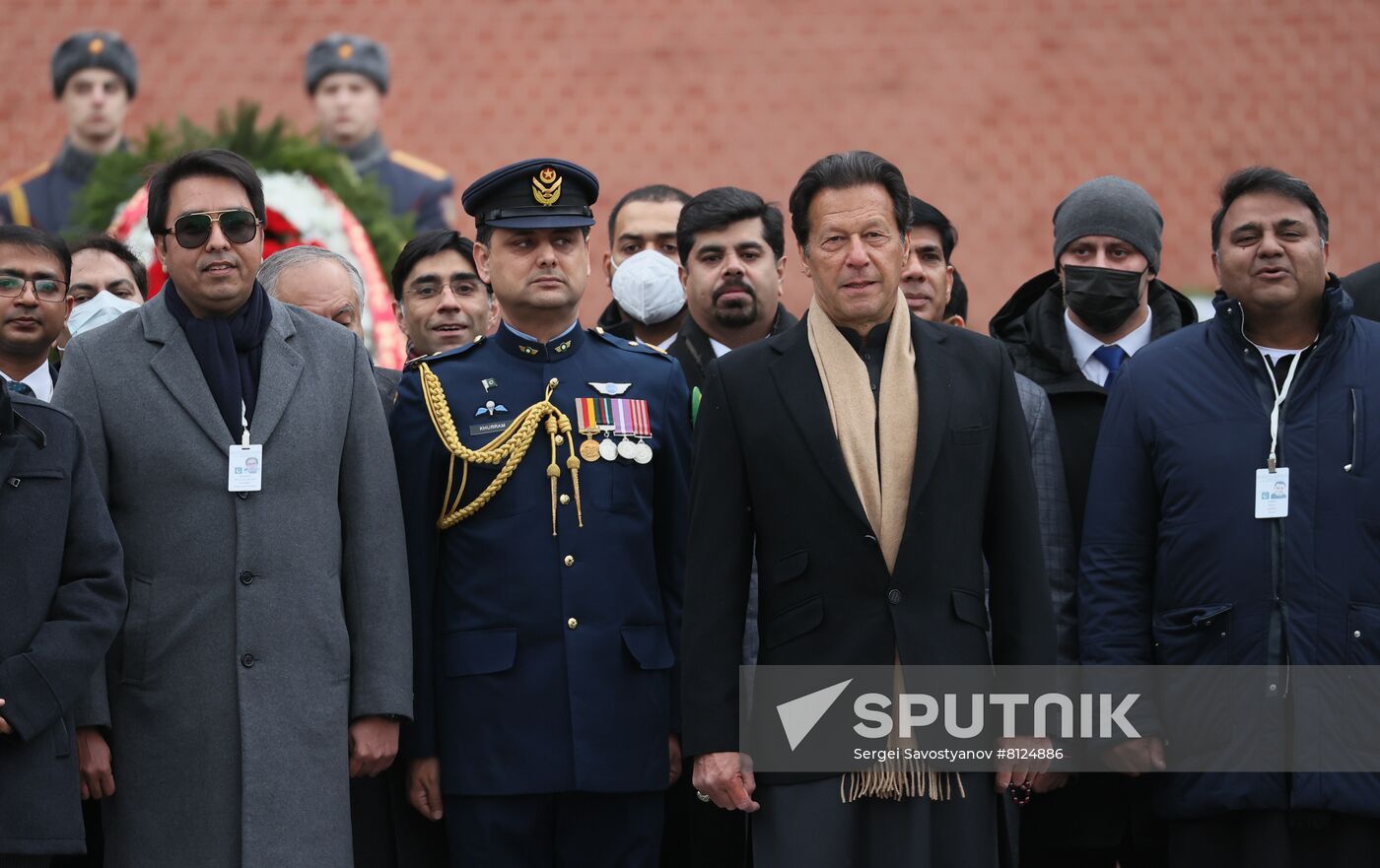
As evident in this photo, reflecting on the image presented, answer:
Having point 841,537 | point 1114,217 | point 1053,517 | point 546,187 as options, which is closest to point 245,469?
point 546,187

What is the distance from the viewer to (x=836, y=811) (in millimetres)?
3975

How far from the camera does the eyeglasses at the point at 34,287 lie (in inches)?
187

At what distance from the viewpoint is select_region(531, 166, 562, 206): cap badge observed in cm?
470

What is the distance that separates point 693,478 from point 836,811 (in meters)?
0.79

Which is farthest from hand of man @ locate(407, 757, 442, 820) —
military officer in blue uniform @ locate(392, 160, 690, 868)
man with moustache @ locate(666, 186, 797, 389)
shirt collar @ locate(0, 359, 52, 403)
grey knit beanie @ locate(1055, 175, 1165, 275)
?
grey knit beanie @ locate(1055, 175, 1165, 275)

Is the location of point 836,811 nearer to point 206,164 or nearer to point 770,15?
point 206,164

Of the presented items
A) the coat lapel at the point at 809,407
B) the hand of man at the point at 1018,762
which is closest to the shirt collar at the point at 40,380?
the coat lapel at the point at 809,407

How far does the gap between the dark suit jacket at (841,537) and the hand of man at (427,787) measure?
2.38ft

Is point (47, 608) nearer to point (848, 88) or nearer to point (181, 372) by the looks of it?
point (181, 372)

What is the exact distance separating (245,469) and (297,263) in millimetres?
1412

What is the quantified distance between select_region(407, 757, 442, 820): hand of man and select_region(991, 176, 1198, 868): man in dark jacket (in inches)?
63.9

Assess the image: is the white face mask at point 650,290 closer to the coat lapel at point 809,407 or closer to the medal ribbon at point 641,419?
the medal ribbon at point 641,419

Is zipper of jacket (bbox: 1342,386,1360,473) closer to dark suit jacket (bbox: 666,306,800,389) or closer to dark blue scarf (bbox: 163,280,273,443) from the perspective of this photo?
dark suit jacket (bbox: 666,306,800,389)

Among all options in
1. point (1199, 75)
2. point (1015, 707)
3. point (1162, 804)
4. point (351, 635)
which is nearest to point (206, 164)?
point (351, 635)
